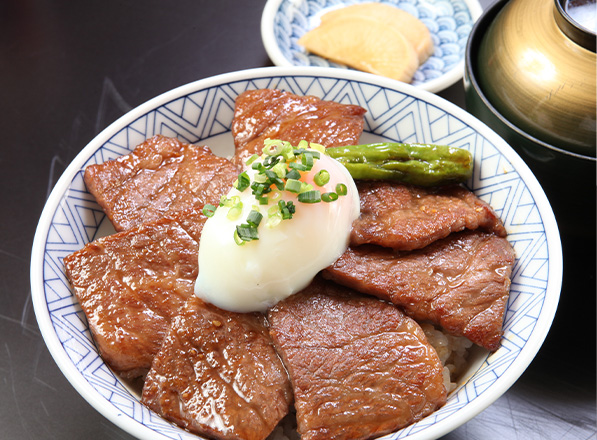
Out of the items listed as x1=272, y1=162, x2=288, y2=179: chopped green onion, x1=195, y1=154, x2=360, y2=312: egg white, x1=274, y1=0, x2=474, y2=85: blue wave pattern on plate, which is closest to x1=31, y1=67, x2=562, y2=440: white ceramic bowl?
x1=195, y1=154, x2=360, y2=312: egg white

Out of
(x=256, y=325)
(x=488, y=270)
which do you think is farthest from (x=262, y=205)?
(x=488, y=270)

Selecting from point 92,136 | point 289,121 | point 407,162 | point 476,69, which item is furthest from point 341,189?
point 92,136

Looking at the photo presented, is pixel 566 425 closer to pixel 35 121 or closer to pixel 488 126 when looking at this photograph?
pixel 488 126

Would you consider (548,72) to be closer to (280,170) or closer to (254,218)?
(280,170)

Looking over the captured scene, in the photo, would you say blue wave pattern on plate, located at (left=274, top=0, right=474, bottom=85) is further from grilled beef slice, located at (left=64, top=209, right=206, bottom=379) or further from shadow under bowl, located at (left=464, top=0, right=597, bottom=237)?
grilled beef slice, located at (left=64, top=209, right=206, bottom=379)

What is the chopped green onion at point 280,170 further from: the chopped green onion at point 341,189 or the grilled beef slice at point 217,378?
the grilled beef slice at point 217,378

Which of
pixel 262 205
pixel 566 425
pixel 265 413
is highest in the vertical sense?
pixel 262 205
